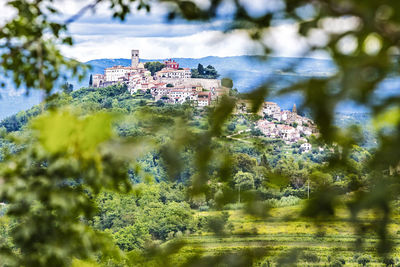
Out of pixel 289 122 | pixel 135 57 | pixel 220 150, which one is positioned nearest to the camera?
pixel 220 150

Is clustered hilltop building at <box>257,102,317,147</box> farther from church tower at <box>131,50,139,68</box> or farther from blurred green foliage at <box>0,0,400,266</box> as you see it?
church tower at <box>131,50,139,68</box>

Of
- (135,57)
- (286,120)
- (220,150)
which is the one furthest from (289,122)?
(135,57)

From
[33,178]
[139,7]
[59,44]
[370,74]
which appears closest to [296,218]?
[370,74]

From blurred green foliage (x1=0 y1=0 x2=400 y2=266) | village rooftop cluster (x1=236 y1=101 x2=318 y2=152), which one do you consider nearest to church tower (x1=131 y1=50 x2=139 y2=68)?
village rooftop cluster (x1=236 y1=101 x2=318 y2=152)

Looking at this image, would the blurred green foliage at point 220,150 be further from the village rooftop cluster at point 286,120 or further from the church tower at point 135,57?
the church tower at point 135,57

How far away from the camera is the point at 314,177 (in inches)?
17.8

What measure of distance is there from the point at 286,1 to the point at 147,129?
0.63 feet

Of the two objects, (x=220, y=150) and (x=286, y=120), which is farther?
(x=286, y=120)

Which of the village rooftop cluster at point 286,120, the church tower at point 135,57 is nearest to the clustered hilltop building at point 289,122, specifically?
the village rooftop cluster at point 286,120

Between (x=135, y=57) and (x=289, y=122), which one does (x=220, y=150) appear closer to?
(x=289, y=122)

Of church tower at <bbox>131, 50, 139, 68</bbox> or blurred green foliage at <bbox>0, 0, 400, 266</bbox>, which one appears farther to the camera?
church tower at <bbox>131, 50, 139, 68</bbox>

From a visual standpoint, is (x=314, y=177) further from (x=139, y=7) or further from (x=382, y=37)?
(x=139, y=7)

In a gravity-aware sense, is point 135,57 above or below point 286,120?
above

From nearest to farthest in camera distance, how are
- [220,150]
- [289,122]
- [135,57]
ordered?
[220,150]
[289,122]
[135,57]
